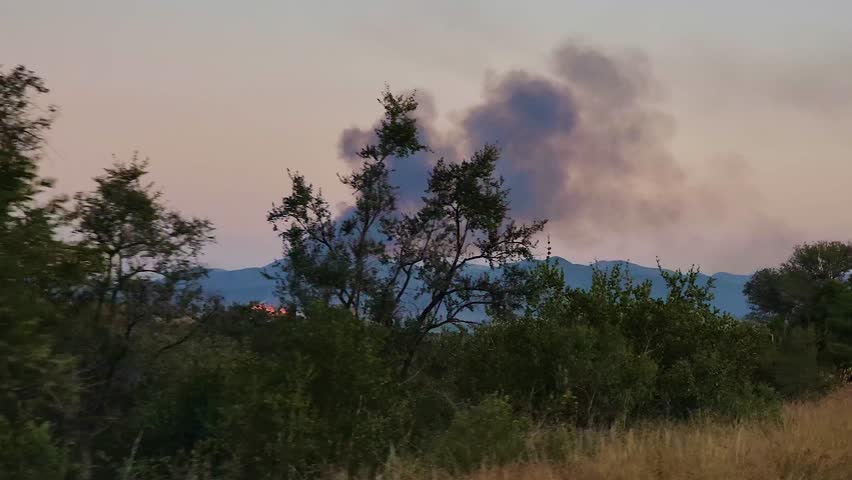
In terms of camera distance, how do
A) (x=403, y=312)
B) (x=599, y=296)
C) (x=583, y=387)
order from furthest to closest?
1. (x=403, y=312)
2. (x=599, y=296)
3. (x=583, y=387)

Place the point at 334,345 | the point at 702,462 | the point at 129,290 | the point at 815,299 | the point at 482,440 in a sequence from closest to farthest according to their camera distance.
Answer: the point at 702,462 < the point at 482,440 < the point at 334,345 < the point at 129,290 < the point at 815,299

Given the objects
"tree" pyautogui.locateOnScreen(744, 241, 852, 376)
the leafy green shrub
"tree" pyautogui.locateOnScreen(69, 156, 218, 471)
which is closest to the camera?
the leafy green shrub

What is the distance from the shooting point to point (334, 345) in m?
12.8

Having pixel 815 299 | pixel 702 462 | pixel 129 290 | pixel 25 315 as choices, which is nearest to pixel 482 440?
pixel 702 462

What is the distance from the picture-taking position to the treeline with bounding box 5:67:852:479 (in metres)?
9.02

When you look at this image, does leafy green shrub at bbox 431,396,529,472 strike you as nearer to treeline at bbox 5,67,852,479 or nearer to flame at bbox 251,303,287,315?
treeline at bbox 5,67,852,479

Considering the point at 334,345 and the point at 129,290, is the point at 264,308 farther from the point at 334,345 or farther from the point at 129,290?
the point at 334,345

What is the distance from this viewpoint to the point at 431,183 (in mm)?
24312

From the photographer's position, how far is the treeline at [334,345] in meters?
9.02

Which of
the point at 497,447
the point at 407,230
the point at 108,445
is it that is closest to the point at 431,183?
the point at 407,230

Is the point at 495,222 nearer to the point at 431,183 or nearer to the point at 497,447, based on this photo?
the point at 431,183

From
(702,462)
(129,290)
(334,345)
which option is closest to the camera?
(702,462)

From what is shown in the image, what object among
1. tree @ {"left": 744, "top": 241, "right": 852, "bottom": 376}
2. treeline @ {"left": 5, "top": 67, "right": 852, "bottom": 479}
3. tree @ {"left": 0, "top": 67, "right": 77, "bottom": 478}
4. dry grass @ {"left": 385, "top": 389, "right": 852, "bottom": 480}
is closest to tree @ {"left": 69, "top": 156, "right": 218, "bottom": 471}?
treeline @ {"left": 5, "top": 67, "right": 852, "bottom": 479}

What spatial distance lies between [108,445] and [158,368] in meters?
2.34
